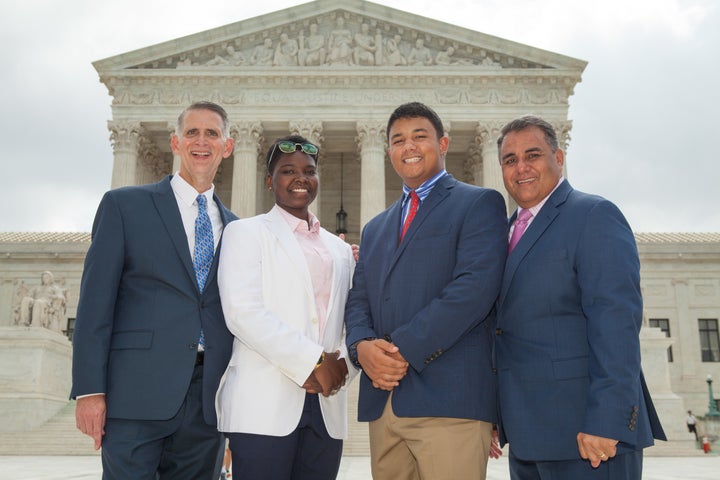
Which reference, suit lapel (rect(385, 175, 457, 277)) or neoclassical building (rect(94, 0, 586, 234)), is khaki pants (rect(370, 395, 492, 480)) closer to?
suit lapel (rect(385, 175, 457, 277))

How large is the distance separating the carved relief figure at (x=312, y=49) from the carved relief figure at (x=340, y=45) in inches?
18.0

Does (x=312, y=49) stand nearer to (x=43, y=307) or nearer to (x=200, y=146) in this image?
(x=43, y=307)

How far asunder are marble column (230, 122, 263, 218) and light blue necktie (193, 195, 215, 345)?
26148mm

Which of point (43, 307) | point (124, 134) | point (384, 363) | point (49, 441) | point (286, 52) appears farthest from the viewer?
point (286, 52)

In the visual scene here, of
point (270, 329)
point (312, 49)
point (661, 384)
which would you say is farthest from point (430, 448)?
point (312, 49)

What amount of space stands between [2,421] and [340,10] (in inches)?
972

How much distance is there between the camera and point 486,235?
4.11 m

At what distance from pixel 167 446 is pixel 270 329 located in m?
1.06

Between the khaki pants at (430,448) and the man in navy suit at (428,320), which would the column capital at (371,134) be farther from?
the khaki pants at (430,448)

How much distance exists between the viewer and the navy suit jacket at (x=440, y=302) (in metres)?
3.89

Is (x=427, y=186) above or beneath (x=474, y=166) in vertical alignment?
beneath

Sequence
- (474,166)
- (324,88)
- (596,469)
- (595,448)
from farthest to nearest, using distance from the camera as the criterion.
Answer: (474,166)
(324,88)
(596,469)
(595,448)

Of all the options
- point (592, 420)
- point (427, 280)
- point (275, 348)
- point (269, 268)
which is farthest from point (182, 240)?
point (592, 420)

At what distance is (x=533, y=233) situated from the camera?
14.1 ft
